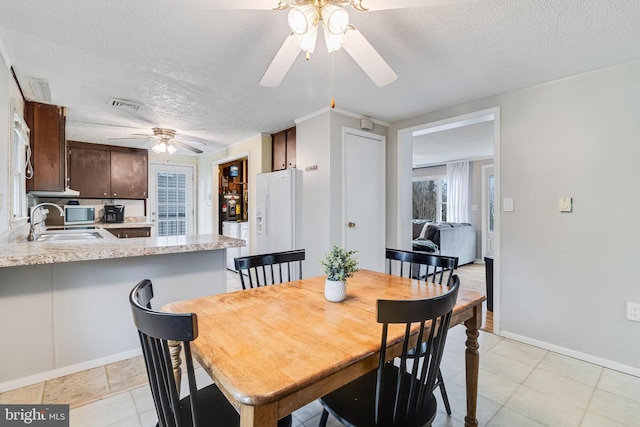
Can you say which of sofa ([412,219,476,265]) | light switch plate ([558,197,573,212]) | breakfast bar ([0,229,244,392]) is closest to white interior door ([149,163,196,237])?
breakfast bar ([0,229,244,392])

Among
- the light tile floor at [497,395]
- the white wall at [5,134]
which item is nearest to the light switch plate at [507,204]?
the light tile floor at [497,395]

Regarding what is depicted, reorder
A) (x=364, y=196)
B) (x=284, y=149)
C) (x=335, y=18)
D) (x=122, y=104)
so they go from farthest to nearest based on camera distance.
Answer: (x=284, y=149)
(x=364, y=196)
(x=122, y=104)
(x=335, y=18)

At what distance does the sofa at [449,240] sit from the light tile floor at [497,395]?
107 inches

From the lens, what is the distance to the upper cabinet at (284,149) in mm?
3988

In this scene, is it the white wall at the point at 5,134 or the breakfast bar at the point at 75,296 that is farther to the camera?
the white wall at the point at 5,134

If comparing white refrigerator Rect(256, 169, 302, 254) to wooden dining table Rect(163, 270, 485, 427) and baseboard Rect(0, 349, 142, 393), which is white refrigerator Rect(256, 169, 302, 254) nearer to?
baseboard Rect(0, 349, 142, 393)

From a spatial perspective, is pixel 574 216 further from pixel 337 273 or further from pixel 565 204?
pixel 337 273

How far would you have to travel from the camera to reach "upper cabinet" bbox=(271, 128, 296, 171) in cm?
399

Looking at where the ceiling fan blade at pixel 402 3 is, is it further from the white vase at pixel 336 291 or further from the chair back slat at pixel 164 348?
the chair back slat at pixel 164 348

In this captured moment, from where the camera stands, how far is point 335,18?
1218 mm

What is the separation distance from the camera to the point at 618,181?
7.27 ft

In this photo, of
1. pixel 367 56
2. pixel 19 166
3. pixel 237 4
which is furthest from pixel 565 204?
pixel 19 166

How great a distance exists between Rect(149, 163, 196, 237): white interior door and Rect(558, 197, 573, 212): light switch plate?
6090mm

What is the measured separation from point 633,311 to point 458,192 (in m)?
Result: 4.74
